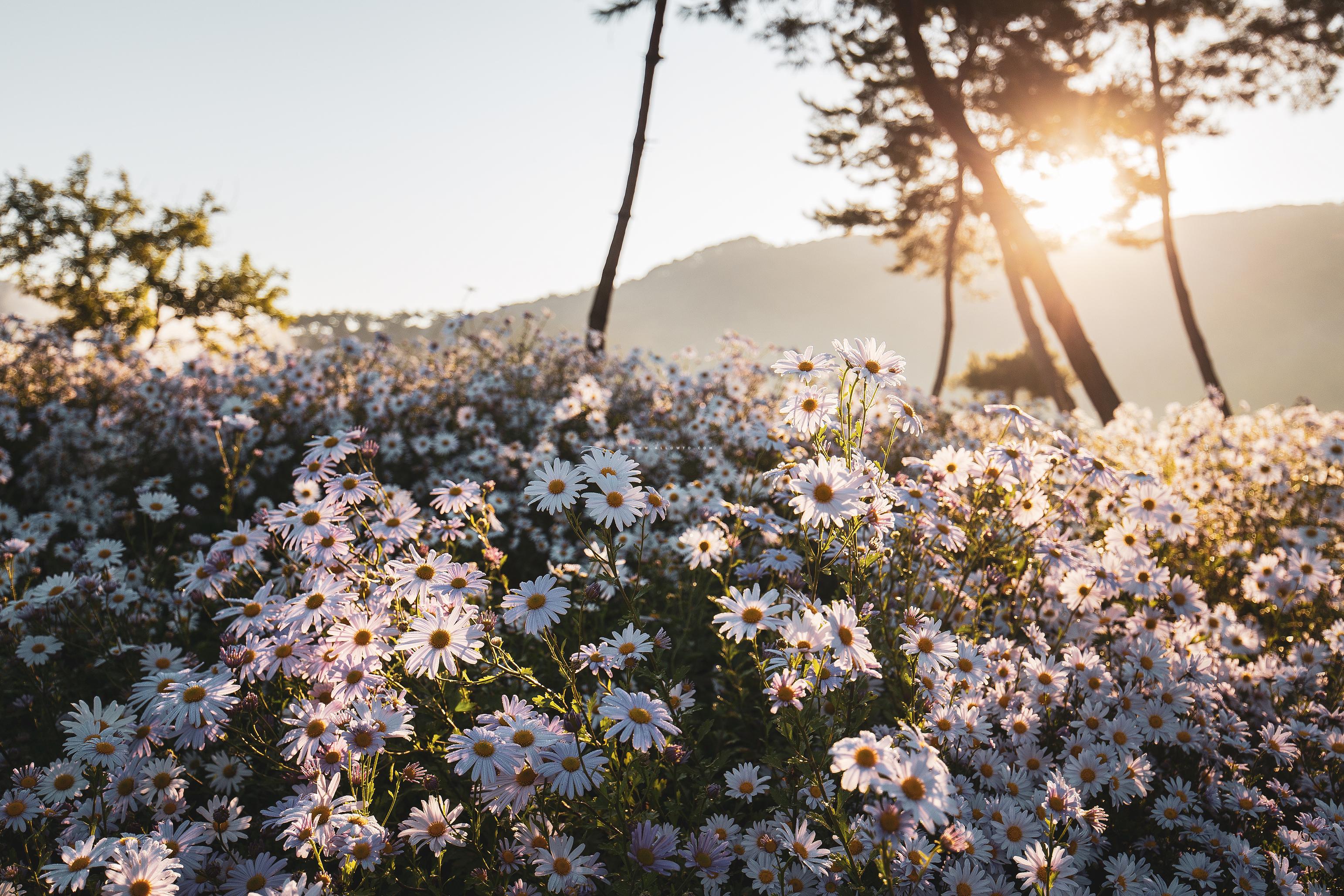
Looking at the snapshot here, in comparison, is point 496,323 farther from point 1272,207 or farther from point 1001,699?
point 1272,207

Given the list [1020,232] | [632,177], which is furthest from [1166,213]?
[632,177]

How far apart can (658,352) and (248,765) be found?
645 cm

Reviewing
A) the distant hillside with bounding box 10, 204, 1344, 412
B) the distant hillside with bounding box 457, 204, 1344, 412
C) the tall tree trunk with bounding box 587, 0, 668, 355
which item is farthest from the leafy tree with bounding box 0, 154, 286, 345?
the distant hillside with bounding box 457, 204, 1344, 412

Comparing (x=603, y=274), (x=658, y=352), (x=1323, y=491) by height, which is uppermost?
(x=603, y=274)

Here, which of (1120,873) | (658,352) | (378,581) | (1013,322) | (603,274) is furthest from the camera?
(1013,322)

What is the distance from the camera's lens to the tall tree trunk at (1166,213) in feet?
37.7

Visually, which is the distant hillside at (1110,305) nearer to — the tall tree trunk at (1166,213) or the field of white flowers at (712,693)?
the tall tree trunk at (1166,213)

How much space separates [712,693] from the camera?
3.14 m

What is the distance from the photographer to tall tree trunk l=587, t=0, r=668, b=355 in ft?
32.3

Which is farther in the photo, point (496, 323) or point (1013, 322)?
point (1013, 322)

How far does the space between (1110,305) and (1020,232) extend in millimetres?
140464

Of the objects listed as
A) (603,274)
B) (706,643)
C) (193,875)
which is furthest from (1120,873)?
(603,274)

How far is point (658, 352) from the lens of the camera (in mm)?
8047

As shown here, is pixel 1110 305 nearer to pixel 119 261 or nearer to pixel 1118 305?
pixel 1118 305
